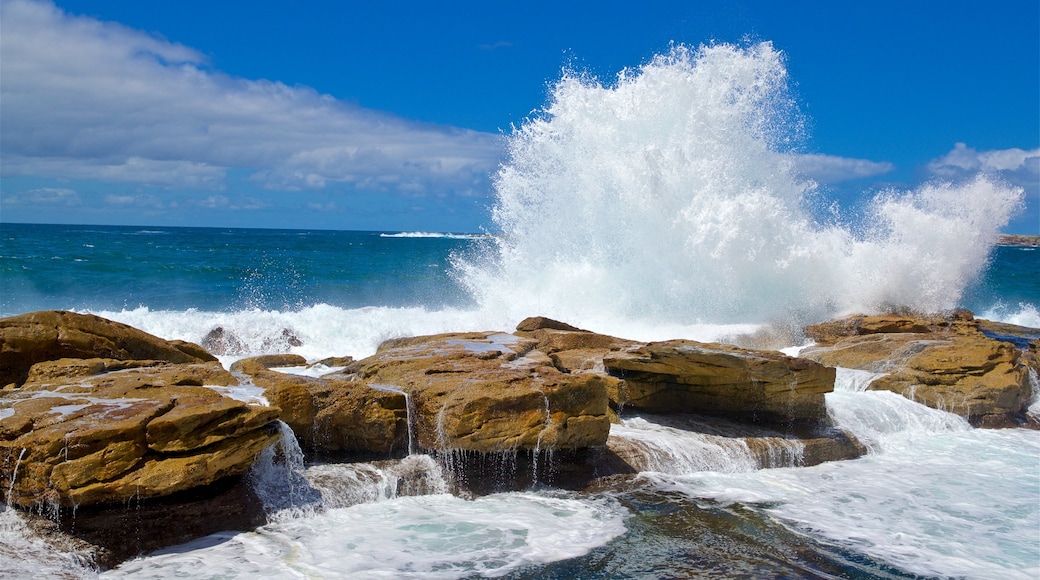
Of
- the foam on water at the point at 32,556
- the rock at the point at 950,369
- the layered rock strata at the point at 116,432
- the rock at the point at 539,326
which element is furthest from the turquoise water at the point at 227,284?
the foam on water at the point at 32,556

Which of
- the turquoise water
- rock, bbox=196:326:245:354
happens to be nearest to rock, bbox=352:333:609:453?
rock, bbox=196:326:245:354

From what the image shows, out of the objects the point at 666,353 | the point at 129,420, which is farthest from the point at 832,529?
the point at 129,420

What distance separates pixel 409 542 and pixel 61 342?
4.67 meters

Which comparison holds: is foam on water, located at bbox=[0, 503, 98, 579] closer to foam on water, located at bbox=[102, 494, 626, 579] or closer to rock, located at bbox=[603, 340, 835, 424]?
foam on water, located at bbox=[102, 494, 626, 579]

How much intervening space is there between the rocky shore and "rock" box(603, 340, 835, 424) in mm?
19

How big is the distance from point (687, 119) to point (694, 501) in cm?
1250

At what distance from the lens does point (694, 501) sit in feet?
23.9

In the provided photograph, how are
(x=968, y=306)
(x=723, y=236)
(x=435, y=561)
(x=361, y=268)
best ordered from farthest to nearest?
(x=361, y=268), (x=968, y=306), (x=723, y=236), (x=435, y=561)

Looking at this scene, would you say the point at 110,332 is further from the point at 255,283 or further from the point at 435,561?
the point at 255,283

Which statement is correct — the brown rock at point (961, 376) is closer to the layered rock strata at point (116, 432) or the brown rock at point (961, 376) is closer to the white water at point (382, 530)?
the white water at point (382, 530)

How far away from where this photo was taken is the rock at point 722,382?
922cm

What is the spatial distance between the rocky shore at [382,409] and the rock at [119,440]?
0.04 ft

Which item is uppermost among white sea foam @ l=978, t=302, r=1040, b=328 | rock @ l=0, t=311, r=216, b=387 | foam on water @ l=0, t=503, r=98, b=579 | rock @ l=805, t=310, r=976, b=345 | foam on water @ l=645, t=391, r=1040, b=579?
white sea foam @ l=978, t=302, r=1040, b=328

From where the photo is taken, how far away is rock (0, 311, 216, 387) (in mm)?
7711
